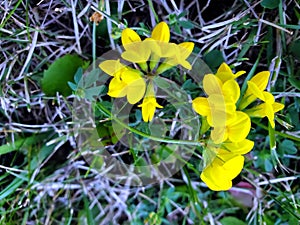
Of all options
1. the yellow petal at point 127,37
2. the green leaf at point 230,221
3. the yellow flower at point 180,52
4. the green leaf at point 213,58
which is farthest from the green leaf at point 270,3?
the green leaf at point 230,221

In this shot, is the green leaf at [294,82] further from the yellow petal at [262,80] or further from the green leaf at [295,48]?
the yellow petal at [262,80]

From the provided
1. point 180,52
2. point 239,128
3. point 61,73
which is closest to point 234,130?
point 239,128

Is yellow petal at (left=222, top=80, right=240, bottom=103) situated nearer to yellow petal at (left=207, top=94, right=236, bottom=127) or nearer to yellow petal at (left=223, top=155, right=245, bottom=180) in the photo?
yellow petal at (left=207, top=94, right=236, bottom=127)

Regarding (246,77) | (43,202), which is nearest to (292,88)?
(246,77)

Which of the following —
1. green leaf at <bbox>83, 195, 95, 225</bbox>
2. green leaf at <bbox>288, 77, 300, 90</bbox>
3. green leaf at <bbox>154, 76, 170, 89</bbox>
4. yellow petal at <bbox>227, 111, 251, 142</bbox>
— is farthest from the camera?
green leaf at <bbox>83, 195, 95, 225</bbox>

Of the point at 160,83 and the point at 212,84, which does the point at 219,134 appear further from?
the point at 160,83

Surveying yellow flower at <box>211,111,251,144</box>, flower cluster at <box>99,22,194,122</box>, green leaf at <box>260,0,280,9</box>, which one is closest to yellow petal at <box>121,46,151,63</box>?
flower cluster at <box>99,22,194,122</box>
